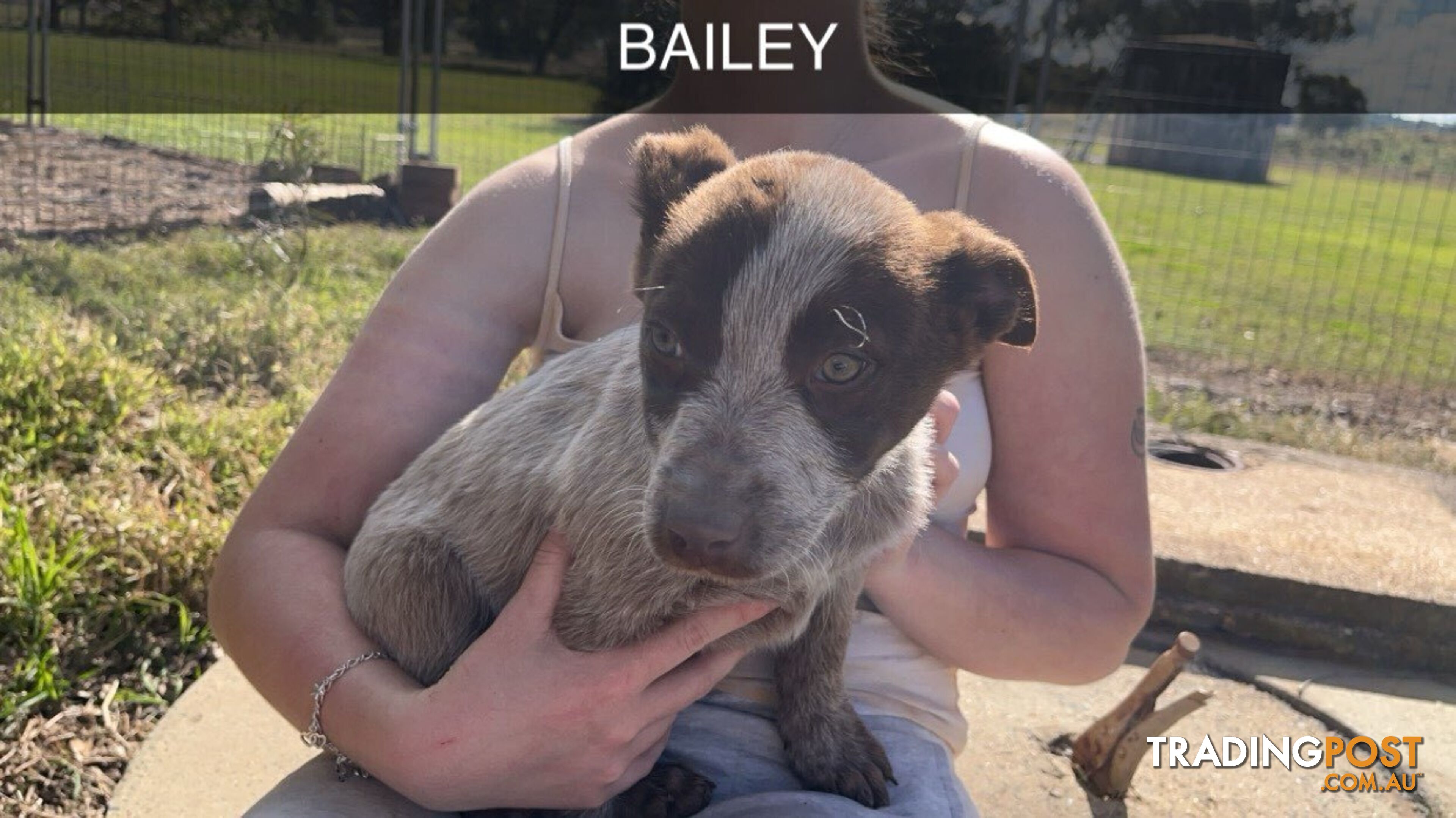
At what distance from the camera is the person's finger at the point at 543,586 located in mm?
2043

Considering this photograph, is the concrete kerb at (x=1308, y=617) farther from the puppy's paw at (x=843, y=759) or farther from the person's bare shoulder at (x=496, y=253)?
the person's bare shoulder at (x=496, y=253)

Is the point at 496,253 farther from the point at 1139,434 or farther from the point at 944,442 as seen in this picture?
the point at 1139,434

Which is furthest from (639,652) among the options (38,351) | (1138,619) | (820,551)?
(38,351)

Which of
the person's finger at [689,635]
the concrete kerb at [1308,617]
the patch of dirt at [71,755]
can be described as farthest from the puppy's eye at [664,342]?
the concrete kerb at [1308,617]

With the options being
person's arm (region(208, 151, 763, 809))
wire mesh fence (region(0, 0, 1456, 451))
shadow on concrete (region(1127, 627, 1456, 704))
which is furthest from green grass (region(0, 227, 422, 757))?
shadow on concrete (region(1127, 627, 1456, 704))

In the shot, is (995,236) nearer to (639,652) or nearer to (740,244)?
(740,244)

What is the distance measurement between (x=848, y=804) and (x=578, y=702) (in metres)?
0.48

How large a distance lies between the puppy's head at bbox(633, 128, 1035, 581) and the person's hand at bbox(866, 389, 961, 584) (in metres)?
0.40

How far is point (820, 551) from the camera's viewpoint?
197 centimetres

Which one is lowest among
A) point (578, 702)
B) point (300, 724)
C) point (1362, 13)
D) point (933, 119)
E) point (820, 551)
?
point (300, 724)

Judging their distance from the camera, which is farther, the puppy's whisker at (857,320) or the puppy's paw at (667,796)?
the puppy's paw at (667,796)

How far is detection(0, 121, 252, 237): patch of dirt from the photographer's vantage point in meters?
8.42

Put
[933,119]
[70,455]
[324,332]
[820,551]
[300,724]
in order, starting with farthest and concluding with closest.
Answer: [324,332], [70,455], [933,119], [300,724], [820,551]

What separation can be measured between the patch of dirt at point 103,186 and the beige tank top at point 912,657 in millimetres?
7189
